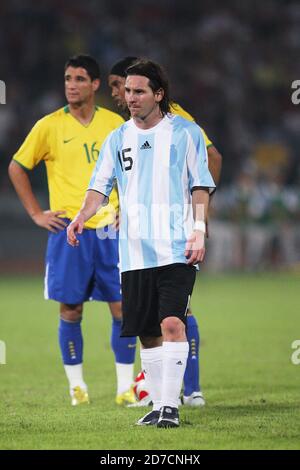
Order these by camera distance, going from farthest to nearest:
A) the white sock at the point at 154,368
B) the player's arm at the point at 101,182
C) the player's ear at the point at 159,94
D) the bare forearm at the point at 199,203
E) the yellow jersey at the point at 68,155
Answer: the yellow jersey at the point at 68,155 < the white sock at the point at 154,368 < the player's arm at the point at 101,182 < the player's ear at the point at 159,94 < the bare forearm at the point at 199,203

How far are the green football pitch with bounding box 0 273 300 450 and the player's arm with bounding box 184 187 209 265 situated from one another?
1009 millimetres

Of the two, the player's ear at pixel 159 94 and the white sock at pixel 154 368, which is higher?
the player's ear at pixel 159 94

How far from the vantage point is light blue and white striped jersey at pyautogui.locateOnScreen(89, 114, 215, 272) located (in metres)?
6.11

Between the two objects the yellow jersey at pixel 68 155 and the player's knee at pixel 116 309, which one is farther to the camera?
the player's knee at pixel 116 309

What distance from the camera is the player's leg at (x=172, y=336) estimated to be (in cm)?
600

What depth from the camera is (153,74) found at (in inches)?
243

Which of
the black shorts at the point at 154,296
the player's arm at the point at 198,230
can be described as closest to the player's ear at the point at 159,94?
the player's arm at the point at 198,230

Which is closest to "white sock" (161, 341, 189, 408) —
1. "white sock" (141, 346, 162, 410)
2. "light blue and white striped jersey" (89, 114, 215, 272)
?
"white sock" (141, 346, 162, 410)

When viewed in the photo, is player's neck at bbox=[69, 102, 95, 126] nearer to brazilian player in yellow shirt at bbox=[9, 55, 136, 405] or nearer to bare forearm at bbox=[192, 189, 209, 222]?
brazilian player in yellow shirt at bbox=[9, 55, 136, 405]

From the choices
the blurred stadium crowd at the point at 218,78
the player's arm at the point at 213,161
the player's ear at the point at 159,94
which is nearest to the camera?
the player's ear at the point at 159,94

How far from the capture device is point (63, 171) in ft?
25.5

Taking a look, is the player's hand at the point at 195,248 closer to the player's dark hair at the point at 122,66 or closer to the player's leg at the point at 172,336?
the player's leg at the point at 172,336

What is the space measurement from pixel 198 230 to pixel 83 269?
1.92 metres
